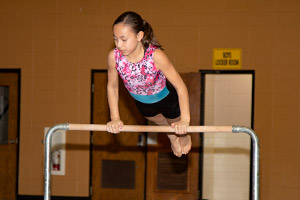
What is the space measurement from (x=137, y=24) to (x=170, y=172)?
143 inches

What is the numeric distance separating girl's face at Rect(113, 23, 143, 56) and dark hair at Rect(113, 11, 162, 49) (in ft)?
0.09

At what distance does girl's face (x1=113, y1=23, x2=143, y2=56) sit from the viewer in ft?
8.18

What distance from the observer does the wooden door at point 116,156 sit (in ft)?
19.1

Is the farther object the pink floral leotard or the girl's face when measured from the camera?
the pink floral leotard

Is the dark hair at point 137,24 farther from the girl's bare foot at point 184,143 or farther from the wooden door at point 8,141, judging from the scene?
the wooden door at point 8,141

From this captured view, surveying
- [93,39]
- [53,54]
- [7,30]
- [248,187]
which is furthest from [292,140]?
[7,30]

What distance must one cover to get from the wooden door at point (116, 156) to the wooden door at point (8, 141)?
1.26 m

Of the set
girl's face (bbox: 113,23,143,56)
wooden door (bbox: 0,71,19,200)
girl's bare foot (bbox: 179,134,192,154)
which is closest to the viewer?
girl's face (bbox: 113,23,143,56)

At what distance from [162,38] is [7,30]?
7.84 ft

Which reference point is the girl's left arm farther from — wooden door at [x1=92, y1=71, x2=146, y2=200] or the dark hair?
wooden door at [x1=92, y1=71, x2=146, y2=200]

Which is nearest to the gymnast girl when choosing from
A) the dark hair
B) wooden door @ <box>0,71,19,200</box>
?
the dark hair

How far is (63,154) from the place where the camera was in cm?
598

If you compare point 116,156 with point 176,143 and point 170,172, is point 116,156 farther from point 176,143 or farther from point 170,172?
point 176,143

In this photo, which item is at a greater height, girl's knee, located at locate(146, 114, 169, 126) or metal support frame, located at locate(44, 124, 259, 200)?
girl's knee, located at locate(146, 114, 169, 126)
